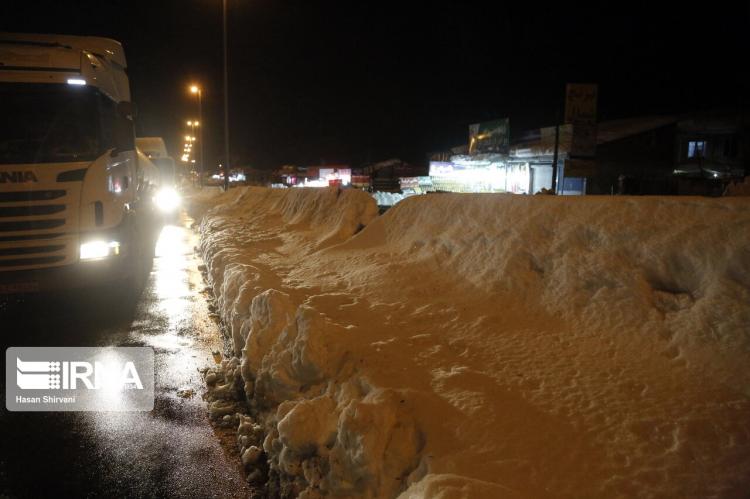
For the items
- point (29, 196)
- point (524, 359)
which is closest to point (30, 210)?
point (29, 196)

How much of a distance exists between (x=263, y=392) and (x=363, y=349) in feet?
3.06

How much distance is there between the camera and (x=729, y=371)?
3.70 meters

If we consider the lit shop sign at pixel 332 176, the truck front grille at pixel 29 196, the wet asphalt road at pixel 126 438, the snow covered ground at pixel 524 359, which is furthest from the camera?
the lit shop sign at pixel 332 176

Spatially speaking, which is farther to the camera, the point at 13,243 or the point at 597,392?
the point at 13,243

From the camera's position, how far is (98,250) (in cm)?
753

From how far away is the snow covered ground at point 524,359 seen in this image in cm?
302

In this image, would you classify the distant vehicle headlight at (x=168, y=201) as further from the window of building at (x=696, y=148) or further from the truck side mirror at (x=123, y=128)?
the window of building at (x=696, y=148)

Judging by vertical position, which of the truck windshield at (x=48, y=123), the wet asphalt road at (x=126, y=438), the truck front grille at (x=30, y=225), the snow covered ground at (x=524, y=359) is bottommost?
the wet asphalt road at (x=126, y=438)

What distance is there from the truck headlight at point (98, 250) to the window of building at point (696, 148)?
25975 mm

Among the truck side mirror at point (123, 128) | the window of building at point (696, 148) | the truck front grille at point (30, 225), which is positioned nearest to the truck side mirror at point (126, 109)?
the truck side mirror at point (123, 128)

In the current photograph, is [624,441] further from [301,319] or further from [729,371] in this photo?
[301,319]

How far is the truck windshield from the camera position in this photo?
284 inches

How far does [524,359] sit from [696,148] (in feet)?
83.9

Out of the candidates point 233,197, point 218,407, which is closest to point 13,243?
point 218,407
